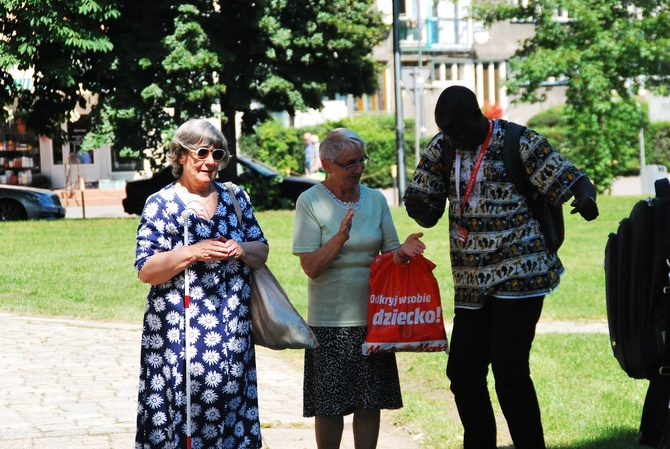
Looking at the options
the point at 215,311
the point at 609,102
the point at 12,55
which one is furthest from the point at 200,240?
the point at 609,102

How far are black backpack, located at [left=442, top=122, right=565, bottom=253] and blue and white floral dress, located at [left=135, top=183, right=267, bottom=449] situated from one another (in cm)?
132

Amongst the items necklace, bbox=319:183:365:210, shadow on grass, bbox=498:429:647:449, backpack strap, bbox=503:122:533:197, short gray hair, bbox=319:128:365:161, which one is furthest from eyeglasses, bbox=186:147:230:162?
shadow on grass, bbox=498:429:647:449

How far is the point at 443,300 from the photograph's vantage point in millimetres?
13422

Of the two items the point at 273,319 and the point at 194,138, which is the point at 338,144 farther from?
the point at 273,319

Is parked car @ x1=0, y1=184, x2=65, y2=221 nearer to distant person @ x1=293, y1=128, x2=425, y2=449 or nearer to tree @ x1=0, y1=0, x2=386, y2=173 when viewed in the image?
tree @ x1=0, y1=0, x2=386, y2=173

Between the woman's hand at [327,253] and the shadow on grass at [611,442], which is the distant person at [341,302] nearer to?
the woman's hand at [327,253]

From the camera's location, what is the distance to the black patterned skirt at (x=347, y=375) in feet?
18.8

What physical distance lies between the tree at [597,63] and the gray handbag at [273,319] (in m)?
25.6

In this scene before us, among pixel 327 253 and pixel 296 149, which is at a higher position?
pixel 327 253

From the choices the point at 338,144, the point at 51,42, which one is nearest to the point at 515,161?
the point at 338,144

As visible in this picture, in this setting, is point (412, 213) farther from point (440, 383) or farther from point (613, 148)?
point (613, 148)

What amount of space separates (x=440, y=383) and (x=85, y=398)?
2.55 meters

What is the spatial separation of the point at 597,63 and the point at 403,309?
2589 cm

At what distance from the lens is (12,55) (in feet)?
78.7
